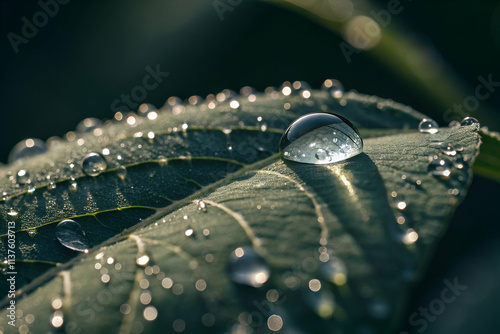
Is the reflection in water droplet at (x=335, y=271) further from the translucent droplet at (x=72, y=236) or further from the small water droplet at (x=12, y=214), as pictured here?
the small water droplet at (x=12, y=214)

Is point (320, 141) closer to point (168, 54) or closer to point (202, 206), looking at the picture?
point (202, 206)

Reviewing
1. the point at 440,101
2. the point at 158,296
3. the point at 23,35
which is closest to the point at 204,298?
the point at 158,296

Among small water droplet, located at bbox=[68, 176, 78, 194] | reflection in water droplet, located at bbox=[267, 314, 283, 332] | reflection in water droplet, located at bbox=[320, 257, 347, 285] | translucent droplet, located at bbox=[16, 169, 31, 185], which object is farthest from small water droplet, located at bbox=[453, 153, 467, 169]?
translucent droplet, located at bbox=[16, 169, 31, 185]

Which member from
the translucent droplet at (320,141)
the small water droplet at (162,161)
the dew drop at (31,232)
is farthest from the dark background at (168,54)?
the dew drop at (31,232)

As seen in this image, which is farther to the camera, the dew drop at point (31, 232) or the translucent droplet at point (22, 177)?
the translucent droplet at point (22, 177)

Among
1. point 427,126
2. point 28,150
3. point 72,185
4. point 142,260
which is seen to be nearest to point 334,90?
point 427,126
